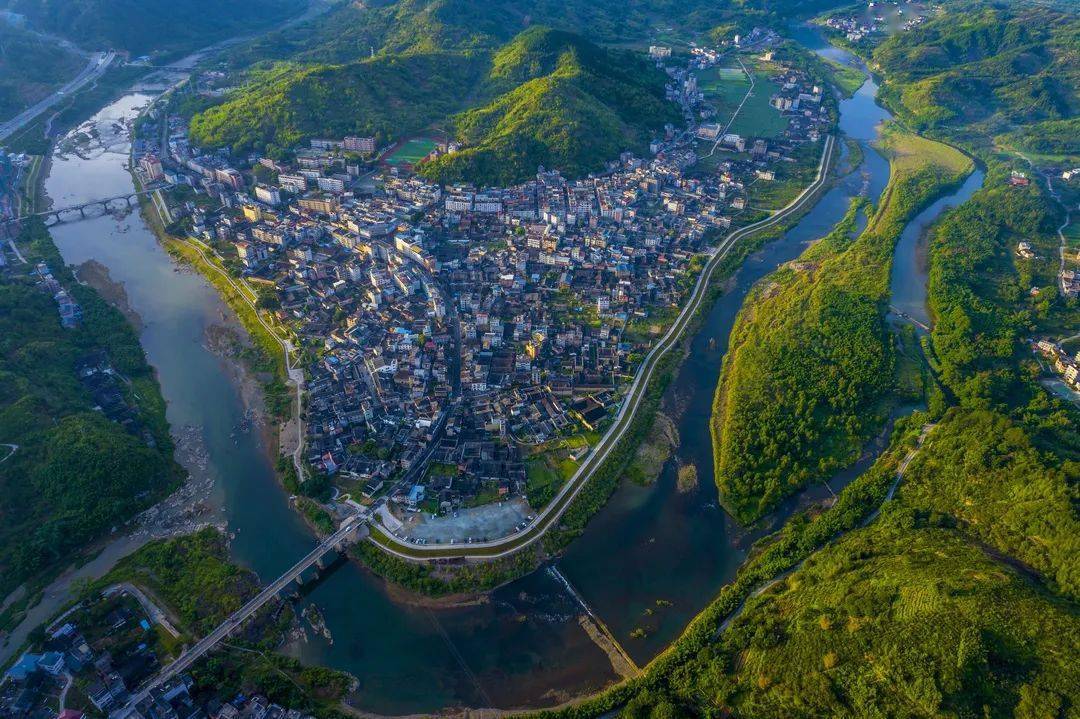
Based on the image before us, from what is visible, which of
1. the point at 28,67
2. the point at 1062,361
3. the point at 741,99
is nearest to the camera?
the point at 1062,361

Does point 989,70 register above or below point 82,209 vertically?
below

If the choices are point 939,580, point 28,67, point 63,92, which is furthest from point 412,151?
point 28,67

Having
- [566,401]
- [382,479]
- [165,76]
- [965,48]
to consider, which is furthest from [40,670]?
[965,48]

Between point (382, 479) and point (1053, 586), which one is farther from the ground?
point (382, 479)

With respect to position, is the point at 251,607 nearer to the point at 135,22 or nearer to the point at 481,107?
the point at 481,107

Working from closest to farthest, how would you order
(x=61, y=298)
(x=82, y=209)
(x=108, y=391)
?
1. (x=108, y=391)
2. (x=61, y=298)
3. (x=82, y=209)

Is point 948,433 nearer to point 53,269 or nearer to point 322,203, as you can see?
point 322,203
